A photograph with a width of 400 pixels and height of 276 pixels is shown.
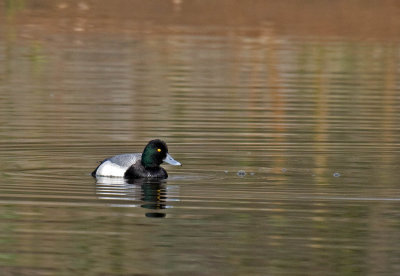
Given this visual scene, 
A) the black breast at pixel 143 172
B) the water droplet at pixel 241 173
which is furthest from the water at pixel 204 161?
the black breast at pixel 143 172

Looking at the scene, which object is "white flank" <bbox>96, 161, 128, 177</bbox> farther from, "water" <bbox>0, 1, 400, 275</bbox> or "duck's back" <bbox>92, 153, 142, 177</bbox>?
"water" <bbox>0, 1, 400, 275</bbox>

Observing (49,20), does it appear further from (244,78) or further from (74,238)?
Answer: (74,238)

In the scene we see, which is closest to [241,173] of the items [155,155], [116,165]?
[155,155]

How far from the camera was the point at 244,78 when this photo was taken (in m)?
28.1

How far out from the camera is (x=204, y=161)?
50.0ft

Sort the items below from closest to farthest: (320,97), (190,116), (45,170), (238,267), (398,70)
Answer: (238,267) < (45,170) < (190,116) < (320,97) < (398,70)

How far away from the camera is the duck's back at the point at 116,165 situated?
14031 mm

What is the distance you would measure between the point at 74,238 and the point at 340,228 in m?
2.40

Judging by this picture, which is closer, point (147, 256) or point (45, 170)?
point (147, 256)

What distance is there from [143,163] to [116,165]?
0.33m

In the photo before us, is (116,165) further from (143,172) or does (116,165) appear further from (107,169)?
(143,172)

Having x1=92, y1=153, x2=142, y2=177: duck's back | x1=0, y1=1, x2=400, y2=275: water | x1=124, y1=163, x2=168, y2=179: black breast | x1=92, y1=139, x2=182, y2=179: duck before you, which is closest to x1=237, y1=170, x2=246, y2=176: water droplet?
x1=0, y1=1, x2=400, y2=275: water

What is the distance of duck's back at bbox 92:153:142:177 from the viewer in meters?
14.0

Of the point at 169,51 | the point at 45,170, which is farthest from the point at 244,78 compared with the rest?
the point at 45,170
